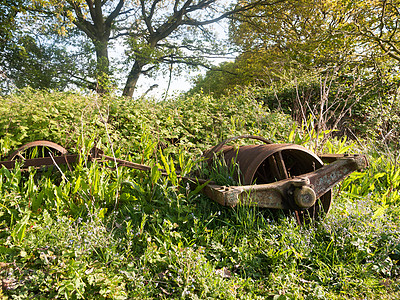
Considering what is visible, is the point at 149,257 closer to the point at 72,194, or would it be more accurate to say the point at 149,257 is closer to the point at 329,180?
the point at 72,194

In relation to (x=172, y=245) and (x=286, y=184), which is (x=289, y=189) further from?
(x=172, y=245)

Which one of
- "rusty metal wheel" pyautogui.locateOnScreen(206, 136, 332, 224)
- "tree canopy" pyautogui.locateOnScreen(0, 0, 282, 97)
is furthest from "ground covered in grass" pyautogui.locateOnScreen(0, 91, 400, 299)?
"tree canopy" pyautogui.locateOnScreen(0, 0, 282, 97)

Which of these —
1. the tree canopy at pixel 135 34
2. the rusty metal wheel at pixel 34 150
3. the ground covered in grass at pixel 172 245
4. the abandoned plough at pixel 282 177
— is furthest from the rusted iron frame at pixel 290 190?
the tree canopy at pixel 135 34

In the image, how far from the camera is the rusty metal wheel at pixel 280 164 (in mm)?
2863

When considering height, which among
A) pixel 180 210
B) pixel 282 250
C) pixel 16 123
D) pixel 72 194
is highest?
pixel 16 123

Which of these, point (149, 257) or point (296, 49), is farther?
point (296, 49)

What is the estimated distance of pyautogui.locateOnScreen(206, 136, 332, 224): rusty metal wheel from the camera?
9.39 ft

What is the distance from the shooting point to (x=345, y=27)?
8.83 m

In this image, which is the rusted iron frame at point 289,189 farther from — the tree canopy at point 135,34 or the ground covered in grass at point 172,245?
the tree canopy at point 135,34

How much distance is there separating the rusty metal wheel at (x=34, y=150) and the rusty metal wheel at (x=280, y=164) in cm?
206

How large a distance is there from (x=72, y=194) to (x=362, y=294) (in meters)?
3.04

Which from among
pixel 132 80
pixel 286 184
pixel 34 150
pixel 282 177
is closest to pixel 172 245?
pixel 286 184

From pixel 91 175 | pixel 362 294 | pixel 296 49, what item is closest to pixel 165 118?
pixel 91 175

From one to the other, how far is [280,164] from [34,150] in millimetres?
3258
